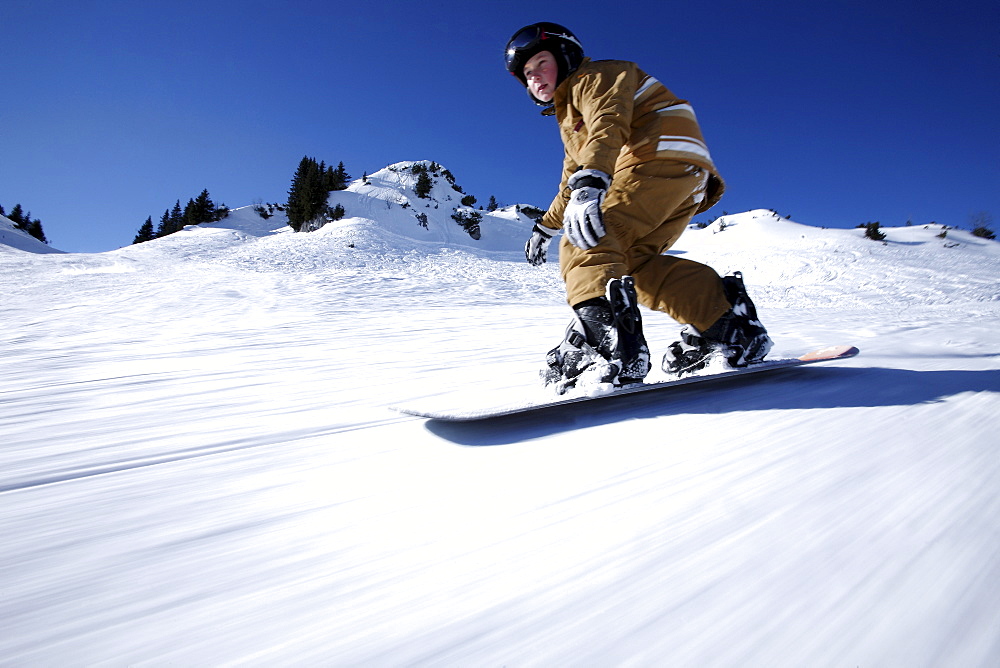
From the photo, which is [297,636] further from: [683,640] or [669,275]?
[669,275]

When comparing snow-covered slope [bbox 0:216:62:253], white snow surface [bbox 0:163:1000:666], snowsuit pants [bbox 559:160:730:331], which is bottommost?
white snow surface [bbox 0:163:1000:666]

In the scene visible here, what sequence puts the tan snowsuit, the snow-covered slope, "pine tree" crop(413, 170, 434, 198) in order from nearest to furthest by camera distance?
the tan snowsuit < the snow-covered slope < "pine tree" crop(413, 170, 434, 198)

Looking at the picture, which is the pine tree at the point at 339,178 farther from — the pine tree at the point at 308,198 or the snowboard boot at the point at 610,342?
the snowboard boot at the point at 610,342

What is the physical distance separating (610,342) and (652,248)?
0.40m

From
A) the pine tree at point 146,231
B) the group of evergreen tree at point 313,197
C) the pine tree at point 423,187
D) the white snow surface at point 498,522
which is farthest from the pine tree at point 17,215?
the white snow surface at point 498,522

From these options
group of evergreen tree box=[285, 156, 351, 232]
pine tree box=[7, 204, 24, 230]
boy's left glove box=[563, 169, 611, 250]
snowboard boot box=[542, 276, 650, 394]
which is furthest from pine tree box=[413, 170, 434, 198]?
pine tree box=[7, 204, 24, 230]

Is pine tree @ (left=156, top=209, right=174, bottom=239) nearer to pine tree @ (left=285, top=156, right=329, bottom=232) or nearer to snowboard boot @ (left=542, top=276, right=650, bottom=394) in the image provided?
pine tree @ (left=285, top=156, right=329, bottom=232)

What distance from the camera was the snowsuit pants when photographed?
3.62 feet

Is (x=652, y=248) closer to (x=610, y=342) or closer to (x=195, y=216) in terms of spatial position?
(x=610, y=342)

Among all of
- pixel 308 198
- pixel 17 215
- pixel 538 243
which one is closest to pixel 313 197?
pixel 308 198

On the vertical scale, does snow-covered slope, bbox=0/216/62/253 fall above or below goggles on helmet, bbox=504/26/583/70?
above

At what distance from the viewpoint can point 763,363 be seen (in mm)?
1120

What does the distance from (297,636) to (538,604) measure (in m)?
0.18

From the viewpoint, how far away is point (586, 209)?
99 centimetres
